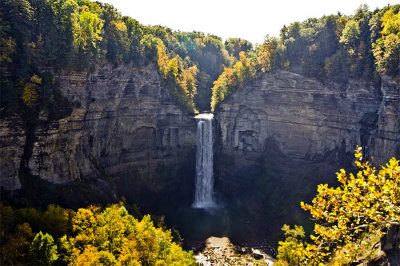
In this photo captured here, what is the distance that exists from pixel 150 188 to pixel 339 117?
3815 centimetres

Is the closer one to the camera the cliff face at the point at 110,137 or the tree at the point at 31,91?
the tree at the point at 31,91

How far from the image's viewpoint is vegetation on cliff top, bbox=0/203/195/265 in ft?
93.5

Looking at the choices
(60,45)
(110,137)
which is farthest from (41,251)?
(110,137)

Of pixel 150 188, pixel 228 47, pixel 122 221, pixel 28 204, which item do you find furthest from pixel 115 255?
pixel 228 47

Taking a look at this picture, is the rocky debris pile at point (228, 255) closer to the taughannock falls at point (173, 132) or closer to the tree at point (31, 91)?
the taughannock falls at point (173, 132)

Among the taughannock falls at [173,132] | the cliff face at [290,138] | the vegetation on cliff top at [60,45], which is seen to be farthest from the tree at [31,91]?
the cliff face at [290,138]

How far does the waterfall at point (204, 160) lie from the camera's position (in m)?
67.0

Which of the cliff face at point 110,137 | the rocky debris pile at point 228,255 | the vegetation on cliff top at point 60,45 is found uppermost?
the vegetation on cliff top at point 60,45

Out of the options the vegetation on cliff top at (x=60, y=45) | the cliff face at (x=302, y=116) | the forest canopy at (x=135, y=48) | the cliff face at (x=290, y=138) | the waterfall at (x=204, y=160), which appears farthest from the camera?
the waterfall at (x=204, y=160)

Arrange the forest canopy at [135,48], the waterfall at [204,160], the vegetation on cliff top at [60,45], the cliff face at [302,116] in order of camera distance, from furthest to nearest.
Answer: the waterfall at [204,160] < the cliff face at [302,116] < the forest canopy at [135,48] < the vegetation on cliff top at [60,45]

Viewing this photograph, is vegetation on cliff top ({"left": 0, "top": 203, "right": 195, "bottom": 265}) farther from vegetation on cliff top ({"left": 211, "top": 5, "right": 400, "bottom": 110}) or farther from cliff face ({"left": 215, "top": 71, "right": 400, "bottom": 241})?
vegetation on cliff top ({"left": 211, "top": 5, "right": 400, "bottom": 110})

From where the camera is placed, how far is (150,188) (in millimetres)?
64812

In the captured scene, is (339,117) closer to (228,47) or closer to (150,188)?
(150,188)

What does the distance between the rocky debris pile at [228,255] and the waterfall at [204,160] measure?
1644 cm
